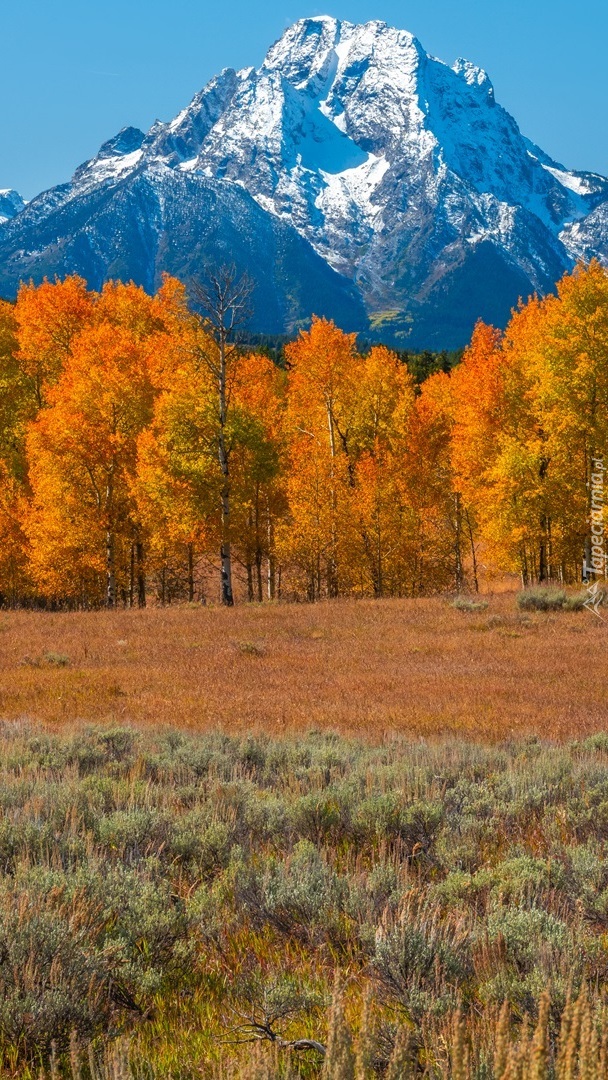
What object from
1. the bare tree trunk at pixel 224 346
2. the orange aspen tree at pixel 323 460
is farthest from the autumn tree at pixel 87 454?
the orange aspen tree at pixel 323 460

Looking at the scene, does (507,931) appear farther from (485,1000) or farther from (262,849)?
(262,849)

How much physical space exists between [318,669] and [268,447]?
1354 centimetres

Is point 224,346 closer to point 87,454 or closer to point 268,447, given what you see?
point 268,447

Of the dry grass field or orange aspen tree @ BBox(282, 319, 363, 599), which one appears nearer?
the dry grass field

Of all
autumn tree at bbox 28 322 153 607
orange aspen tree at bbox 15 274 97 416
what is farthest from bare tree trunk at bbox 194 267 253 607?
orange aspen tree at bbox 15 274 97 416

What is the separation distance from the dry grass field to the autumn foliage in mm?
4722

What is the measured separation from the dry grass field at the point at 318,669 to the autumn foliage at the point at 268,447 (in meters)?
4.72

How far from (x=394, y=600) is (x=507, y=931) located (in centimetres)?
2141

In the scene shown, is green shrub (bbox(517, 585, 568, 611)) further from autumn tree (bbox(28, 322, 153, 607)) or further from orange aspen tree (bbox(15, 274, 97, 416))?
orange aspen tree (bbox(15, 274, 97, 416))

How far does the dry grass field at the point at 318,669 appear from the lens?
37.2 ft

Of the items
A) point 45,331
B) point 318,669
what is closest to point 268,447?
point 45,331

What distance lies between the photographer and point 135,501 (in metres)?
28.8

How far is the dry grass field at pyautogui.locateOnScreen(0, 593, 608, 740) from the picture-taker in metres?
11.3

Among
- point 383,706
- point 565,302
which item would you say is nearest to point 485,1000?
point 383,706
